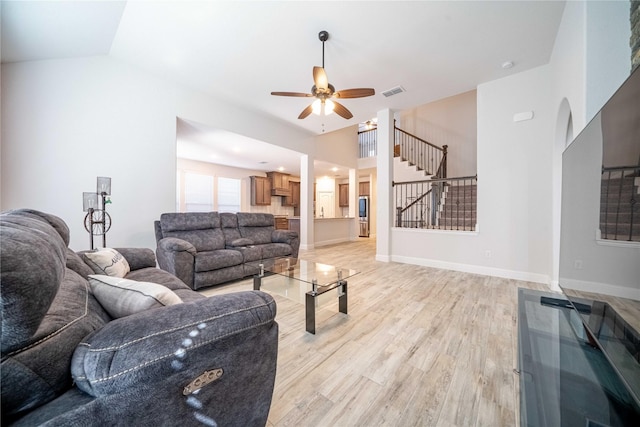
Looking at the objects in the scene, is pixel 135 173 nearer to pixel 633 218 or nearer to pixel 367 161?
pixel 633 218

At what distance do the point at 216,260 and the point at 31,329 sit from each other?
2.65m

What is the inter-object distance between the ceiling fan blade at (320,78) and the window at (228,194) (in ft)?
18.0

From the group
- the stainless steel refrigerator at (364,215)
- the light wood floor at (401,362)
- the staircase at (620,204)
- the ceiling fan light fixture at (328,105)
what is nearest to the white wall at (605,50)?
the staircase at (620,204)

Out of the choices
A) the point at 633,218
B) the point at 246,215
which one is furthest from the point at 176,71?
the point at 633,218

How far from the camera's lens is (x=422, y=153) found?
6691mm

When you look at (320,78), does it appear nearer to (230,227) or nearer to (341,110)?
(341,110)

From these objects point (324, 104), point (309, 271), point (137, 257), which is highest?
point (324, 104)

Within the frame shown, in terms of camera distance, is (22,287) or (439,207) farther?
(439,207)

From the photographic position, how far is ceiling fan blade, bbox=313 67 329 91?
2578mm

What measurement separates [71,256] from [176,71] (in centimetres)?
313

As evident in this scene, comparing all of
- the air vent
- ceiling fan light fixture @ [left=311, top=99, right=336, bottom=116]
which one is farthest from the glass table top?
the air vent

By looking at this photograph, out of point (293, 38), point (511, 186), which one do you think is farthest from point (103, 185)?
point (511, 186)

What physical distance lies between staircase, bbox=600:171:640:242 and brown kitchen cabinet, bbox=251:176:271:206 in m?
7.54

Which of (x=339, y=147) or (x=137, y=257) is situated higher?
(x=339, y=147)
